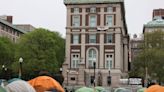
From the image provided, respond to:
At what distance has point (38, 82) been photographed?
12.5 metres

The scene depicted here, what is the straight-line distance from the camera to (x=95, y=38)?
280ft

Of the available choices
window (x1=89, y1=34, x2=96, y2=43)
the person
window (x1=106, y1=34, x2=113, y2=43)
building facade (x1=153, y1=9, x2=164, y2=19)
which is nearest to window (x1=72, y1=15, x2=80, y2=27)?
window (x1=89, y1=34, x2=96, y2=43)

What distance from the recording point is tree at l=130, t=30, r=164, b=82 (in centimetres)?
9238

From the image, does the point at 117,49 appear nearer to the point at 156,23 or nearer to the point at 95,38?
the point at 95,38

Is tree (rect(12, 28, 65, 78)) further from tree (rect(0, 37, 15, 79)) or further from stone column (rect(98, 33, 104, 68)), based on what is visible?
tree (rect(0, 37, 15, 79))

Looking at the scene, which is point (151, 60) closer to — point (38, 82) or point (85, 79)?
point (85, 79)

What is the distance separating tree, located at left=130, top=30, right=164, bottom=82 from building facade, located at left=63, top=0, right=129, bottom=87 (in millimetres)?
8995

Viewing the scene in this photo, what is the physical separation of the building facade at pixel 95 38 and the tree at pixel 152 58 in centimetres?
899

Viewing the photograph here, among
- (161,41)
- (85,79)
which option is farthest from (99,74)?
(161,41)

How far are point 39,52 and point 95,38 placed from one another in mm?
11337

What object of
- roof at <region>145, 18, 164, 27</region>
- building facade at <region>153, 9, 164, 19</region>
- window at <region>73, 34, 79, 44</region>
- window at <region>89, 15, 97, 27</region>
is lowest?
window at <region>73, 34, 79, 44</region>

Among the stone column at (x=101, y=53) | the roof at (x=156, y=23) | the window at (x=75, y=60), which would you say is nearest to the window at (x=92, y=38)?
the stone column at (x=101, y=53)

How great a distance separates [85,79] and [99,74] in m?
3.55

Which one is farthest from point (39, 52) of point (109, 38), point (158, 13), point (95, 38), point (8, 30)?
point (158, 13)
